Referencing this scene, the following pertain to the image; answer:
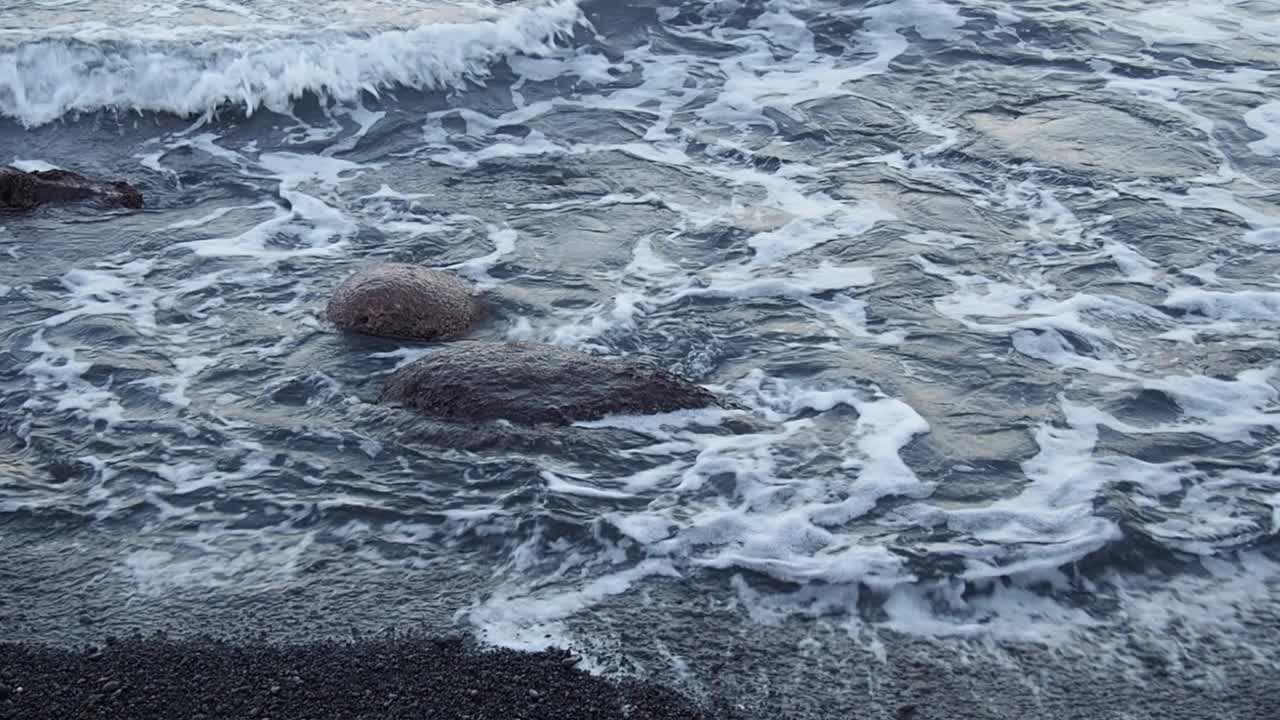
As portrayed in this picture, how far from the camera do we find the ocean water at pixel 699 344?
4805mm

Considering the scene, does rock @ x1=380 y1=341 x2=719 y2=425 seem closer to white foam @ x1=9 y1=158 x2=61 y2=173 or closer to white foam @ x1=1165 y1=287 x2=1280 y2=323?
white foam @ x1=1165 y1=287 x2=1280 y2=323

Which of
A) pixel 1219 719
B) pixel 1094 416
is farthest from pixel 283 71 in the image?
pixel 1219 719

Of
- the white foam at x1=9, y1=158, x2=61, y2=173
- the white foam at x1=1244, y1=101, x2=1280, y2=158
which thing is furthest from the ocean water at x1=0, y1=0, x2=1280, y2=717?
the white foam at x1=9, y1=158, x2=61, y2=173

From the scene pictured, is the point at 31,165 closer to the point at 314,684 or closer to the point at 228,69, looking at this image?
the point at 228,69

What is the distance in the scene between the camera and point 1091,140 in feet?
31.3

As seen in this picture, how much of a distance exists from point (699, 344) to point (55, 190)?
15.4 ft

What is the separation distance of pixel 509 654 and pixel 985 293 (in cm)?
400

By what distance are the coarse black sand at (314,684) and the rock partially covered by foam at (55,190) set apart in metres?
4.88

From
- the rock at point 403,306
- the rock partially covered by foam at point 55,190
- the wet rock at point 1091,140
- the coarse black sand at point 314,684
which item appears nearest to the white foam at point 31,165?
the rock partially covered by foam at point 55,190

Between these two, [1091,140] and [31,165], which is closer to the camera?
[1091,140]

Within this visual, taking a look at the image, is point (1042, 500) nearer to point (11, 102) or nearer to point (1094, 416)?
point (1094, 416)

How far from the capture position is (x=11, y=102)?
10.6 metres

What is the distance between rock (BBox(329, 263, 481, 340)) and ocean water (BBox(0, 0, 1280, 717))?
119 mm

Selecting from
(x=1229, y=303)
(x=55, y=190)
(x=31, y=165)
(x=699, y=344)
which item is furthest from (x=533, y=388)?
(x=31, y=165)
